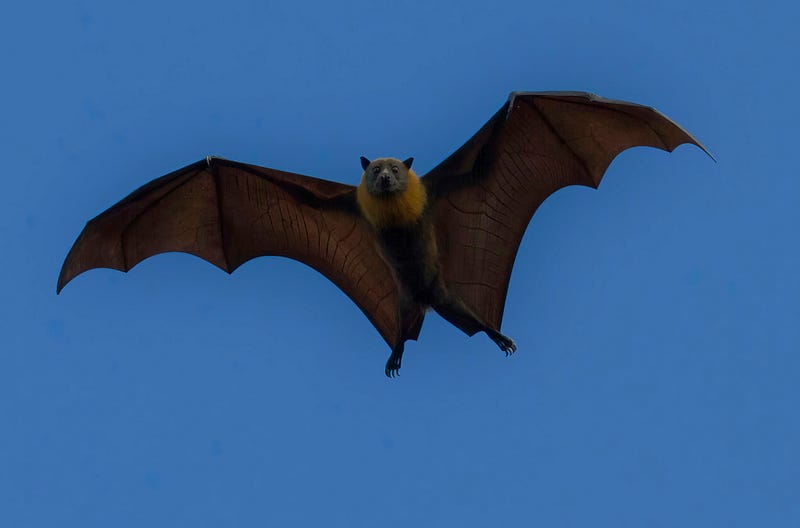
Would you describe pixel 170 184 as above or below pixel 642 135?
below

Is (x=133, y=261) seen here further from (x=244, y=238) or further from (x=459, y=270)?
(x=459, y=270)

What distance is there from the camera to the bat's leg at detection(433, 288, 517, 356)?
1302 centimetres

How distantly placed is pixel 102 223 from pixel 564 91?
4.66m

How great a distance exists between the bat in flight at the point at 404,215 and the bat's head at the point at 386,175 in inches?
0.5

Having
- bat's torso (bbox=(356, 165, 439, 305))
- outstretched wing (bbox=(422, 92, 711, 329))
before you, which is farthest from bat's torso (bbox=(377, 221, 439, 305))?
outstretched wing (bbox=(422, 92, 711, 329))

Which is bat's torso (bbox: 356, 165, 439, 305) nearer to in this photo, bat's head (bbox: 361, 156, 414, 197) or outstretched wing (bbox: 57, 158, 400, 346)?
bat's head (bbox: 361, 156, 414, 197)

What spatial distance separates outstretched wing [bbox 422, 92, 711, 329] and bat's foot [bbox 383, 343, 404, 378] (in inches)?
32.4

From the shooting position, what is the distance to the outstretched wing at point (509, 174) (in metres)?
12.8

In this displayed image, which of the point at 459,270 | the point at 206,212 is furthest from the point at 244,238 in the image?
the point at 459,270

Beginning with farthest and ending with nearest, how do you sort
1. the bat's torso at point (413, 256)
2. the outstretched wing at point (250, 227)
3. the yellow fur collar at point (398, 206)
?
1. the outstretched wing at point (250, 227)
2. the bat's torso at point (413, 256)
3. the yellow fur collar at point (398, 206)

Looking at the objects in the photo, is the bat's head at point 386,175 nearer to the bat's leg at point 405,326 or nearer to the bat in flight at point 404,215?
the bat in flight at point 404,215

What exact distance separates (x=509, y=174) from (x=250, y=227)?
2734mm

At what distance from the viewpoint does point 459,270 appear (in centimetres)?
1328

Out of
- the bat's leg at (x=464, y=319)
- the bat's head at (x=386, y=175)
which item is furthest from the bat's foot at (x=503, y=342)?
the bat's head at (x=386, y=175)
